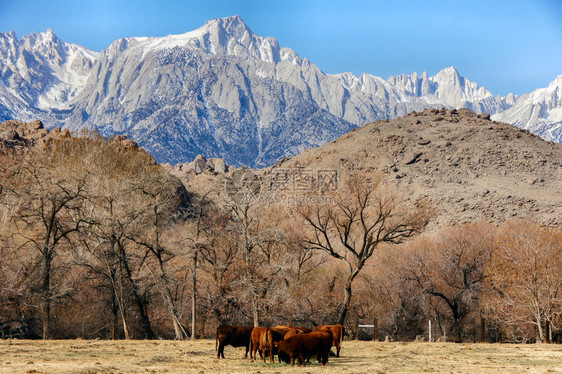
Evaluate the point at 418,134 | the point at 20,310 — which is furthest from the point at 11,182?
the point at 418,134

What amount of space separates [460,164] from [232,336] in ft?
447

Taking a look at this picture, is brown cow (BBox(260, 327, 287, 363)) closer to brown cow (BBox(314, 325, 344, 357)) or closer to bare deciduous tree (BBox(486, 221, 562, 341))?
brown cow (BBox(314, 325, 344, 357))

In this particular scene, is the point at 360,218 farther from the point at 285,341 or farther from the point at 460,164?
the point at 460,164

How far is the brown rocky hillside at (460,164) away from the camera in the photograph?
11106cm

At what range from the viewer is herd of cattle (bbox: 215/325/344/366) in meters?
19.4

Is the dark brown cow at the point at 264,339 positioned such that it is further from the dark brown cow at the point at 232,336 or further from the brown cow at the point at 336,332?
the brown cow at the point at 336,332

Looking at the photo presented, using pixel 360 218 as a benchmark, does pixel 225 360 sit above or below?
below

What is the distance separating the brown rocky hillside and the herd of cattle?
277 ft

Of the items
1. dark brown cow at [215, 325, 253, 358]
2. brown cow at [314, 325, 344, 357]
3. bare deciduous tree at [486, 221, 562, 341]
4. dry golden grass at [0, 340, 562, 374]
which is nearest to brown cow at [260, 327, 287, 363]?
dry golden grass at [0, 340, 562, 374]

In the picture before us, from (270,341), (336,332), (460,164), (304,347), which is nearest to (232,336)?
(270,341)

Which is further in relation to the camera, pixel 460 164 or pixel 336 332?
pixel 460 164

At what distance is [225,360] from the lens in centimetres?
2100

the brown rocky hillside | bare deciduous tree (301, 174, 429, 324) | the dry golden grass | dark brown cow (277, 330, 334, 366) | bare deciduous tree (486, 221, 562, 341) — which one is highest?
the brown rocky hillside

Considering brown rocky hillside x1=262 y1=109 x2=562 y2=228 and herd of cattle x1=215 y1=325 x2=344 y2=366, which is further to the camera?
brown rocky hillside x1=262 y1=109 x2=562 y2=228
